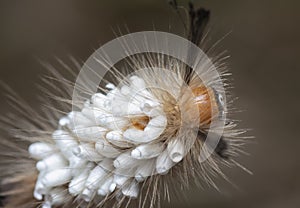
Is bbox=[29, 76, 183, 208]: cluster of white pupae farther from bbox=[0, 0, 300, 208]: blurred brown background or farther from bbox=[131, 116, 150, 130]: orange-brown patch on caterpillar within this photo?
bbox=[0, 0, 300, 208]: blurred brown background

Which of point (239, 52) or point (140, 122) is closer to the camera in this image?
point (140, 122)

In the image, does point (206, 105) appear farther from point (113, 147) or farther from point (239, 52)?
point (239, 52)

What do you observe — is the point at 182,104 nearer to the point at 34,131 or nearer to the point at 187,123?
the point at 187,123

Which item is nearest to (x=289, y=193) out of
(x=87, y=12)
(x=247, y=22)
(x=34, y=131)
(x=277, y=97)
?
(x=277, y=97)

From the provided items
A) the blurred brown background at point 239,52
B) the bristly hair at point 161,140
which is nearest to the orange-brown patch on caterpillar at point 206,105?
the bristly hair at point 161,140

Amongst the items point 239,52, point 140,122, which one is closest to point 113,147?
point 140,122
